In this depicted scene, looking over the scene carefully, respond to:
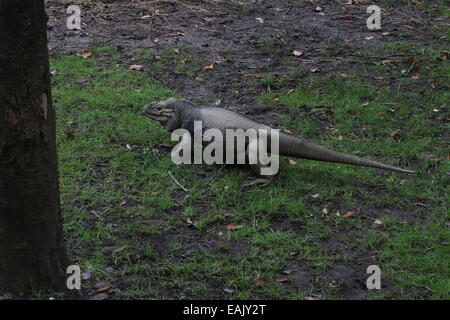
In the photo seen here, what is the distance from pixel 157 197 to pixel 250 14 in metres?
5.22

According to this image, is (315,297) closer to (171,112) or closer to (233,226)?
(233,226)

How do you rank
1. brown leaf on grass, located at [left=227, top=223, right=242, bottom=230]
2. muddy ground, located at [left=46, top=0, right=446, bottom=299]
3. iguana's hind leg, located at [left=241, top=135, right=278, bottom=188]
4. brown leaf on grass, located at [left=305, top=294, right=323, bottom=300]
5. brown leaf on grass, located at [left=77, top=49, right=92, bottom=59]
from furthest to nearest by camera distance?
1. brown leaf on grass, located at [left=77, top=49, right=92, bottom=59]
2. muddy ground, located at [left=46, top=0, right=446, bottom=299]
3. iguana's hind leg, located at [left=241, top=135, right=278, bottom=188]
4. brown leaf on grass, located at [left=227, top=223, right=242, bottom=230]
5. brown leaf on grass, located at [left=305, top=294, right=323, bottom=300]

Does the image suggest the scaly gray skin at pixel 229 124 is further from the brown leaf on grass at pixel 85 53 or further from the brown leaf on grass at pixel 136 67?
the brown leaf on grass at pixel 85 53

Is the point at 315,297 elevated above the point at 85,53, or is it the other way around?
the point at 85,53

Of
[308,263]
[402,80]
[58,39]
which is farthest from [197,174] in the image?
[58,39]

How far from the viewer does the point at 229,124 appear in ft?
22.0

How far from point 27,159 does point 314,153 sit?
299 cm

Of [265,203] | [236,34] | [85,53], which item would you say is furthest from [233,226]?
[236,34]

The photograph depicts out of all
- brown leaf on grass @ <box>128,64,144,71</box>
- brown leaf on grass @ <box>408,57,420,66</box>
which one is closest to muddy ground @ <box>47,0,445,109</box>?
brown leaf on grass @ <box>128,64,144,71</box>

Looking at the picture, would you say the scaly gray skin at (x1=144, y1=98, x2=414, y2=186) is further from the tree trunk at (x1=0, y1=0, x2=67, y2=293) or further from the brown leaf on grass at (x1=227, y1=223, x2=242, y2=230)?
the tree trunk at (x1=0, y1=0, x2=67, y2=293)

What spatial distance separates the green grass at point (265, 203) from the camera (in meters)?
5.20

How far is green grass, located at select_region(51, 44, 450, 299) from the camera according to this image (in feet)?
17.1
